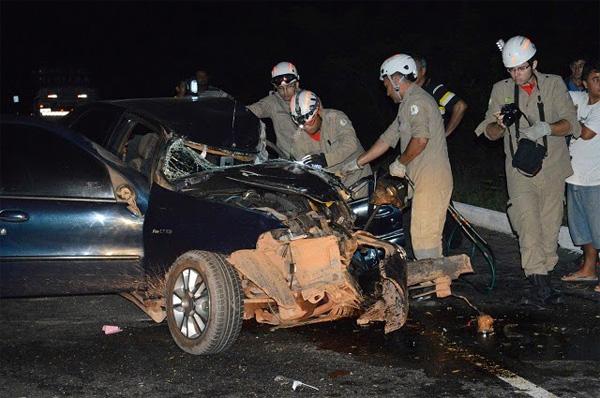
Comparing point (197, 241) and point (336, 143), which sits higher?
point (336, 143)

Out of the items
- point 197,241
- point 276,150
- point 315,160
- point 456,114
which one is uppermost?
point 456,114

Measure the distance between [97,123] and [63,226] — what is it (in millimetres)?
1329

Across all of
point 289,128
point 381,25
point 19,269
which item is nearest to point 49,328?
point 19,269

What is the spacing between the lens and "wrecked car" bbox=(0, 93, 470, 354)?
5.29 meters

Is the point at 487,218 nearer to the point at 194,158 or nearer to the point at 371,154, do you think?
the point at 371,154

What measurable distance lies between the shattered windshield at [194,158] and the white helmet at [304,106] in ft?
2.12

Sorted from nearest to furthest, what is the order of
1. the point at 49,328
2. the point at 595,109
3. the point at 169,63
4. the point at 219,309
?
the point at 219,309 < the point at 49,328 < the point at 595,109 < the point at 169,63

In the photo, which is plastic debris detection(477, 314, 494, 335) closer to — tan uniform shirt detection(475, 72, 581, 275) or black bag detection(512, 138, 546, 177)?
tan uniform shirt detection(475, 72, 581, 275)

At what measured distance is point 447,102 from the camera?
326 inches

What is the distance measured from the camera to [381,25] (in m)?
19.3

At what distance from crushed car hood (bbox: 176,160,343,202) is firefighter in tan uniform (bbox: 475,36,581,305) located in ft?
5.72

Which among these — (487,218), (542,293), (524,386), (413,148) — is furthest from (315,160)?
(487,218)

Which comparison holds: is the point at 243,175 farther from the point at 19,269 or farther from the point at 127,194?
the point at 19,269

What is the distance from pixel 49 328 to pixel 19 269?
2.32 feet
